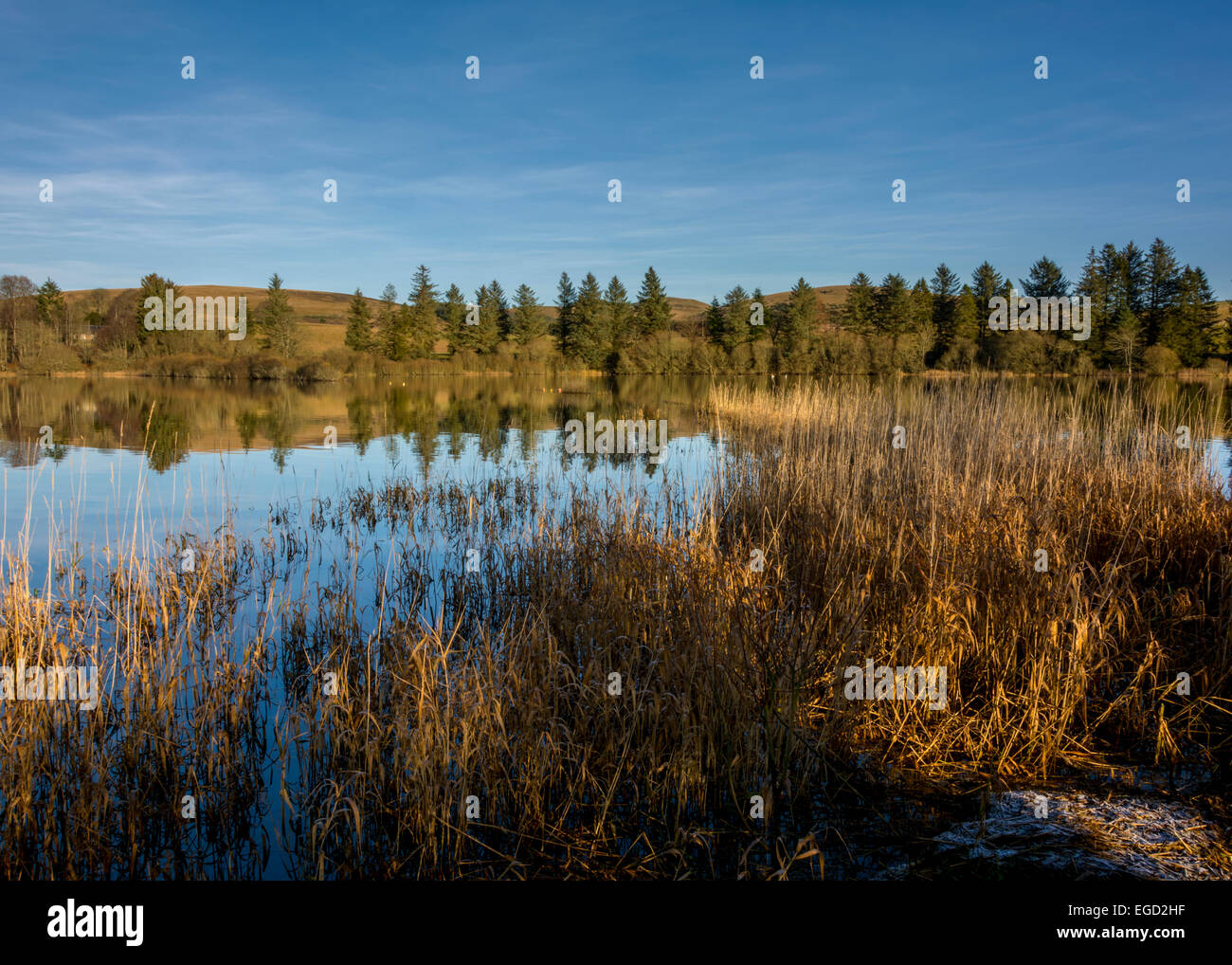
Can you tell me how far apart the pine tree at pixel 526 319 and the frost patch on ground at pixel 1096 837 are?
5960 centimetres

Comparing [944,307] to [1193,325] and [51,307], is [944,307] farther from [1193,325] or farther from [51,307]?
[51,307]

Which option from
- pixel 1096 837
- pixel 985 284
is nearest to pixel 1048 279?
pixel 985 284

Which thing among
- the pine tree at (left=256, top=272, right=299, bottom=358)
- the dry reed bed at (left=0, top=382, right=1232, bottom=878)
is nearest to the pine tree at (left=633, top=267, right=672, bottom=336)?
the pine tree at (left=256, top=272, right=299, bottom=358)

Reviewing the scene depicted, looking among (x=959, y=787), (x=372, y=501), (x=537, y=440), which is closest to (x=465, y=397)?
(x=537, y=440)

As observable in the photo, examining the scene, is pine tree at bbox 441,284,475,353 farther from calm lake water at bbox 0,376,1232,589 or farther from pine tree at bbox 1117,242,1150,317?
pine tree at bbox 1117,242,1150,317

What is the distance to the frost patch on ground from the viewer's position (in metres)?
2.83

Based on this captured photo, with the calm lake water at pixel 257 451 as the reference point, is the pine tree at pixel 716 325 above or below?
above

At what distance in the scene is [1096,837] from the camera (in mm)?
3008

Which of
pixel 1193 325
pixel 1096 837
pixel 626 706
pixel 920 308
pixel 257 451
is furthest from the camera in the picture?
pixel 920 308

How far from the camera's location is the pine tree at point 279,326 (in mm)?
52125

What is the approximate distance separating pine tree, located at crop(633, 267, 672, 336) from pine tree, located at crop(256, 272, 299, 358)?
27460mm

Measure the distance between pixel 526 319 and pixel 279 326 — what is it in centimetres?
1851

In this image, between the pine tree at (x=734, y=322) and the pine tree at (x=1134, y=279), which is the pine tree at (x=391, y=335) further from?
the pine tree at (x=1134, y=279)

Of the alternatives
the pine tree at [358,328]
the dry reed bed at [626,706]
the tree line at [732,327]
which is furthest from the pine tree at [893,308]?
the dry reed bed at [626,706]
